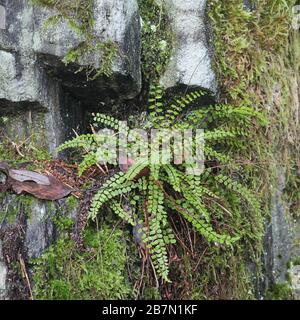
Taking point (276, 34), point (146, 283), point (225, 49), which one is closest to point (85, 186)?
point (146, 283)

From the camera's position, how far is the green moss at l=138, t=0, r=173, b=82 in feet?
12.4

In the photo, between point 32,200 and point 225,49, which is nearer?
point 32,200

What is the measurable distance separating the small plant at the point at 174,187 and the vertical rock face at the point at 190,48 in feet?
0.36

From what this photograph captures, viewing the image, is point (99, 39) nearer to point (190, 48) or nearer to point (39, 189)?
point (190, 48)

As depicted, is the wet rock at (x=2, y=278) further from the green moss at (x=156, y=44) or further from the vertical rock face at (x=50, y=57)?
the green moss at (x=156, y=44)

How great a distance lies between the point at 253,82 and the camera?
154 inches

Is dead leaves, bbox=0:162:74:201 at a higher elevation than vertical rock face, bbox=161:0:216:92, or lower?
lower

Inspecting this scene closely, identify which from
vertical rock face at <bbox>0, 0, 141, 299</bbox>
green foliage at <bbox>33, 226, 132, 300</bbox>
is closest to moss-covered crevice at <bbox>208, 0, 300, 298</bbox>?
vertical rock face at <bbox>0, 0, 141, 299</bbox>

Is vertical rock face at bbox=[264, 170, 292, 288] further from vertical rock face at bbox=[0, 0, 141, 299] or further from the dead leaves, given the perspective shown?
the dead leaves

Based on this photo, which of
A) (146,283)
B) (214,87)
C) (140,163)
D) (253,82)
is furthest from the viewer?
(253,82)

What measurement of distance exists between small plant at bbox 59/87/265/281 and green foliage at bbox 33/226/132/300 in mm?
193

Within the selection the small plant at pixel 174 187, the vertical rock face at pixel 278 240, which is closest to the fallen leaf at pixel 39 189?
the small plant at pixel 174 187

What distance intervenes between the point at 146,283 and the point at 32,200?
2.91 ft

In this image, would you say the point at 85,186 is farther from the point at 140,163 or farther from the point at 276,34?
the point at 276,34
